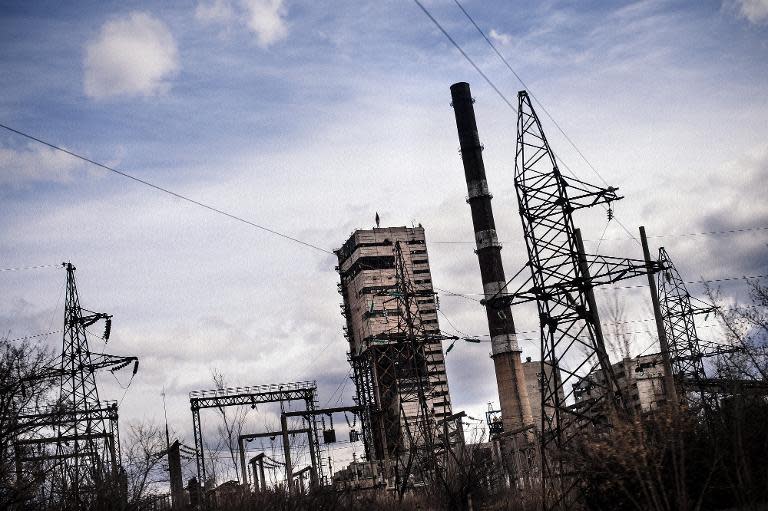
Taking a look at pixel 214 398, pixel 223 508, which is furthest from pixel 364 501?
pixel 214 398

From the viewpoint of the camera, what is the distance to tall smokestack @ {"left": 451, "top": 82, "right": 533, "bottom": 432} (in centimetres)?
5800

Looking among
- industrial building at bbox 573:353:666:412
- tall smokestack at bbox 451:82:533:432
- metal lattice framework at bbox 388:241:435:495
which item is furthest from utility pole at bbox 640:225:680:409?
tall smokestack at bbox 451:82:533:432

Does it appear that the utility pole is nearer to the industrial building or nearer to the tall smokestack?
the industrial building

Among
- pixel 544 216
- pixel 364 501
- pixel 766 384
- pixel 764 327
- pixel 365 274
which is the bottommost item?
pixel 364 501

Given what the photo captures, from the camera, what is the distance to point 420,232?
9975 centimetres

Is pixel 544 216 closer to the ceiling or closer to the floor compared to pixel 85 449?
closer to the ceiling

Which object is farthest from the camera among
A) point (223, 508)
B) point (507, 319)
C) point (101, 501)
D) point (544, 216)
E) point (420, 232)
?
point (420, 232)

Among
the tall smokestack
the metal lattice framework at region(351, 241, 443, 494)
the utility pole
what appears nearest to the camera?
the utility pole

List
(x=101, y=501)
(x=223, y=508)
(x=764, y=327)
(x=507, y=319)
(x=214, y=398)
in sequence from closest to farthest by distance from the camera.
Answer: (x=101, y=501)
(x=223, y=508)
(x=764, y=327)
(x=214, y=398)
(x=507, y=319)

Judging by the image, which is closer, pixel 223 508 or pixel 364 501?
pixel 223 508

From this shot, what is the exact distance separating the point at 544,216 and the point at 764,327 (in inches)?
333

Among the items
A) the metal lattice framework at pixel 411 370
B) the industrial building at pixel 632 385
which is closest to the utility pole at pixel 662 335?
the industrial building at pixel 632 385

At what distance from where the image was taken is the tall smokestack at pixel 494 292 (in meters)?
58.0

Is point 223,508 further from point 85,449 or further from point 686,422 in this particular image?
point 85,449
